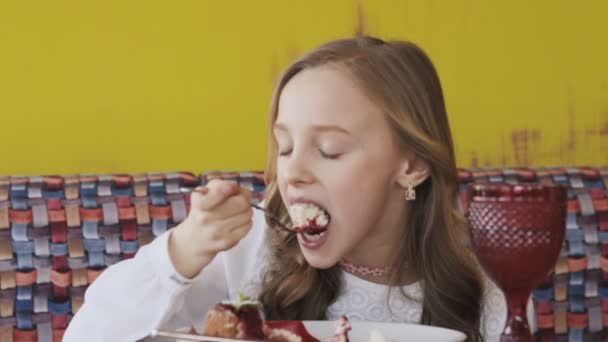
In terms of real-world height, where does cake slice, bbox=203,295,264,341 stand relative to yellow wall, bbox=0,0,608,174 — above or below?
below

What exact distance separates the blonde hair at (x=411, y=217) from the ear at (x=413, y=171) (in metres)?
0.01

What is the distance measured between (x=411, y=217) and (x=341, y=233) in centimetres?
22

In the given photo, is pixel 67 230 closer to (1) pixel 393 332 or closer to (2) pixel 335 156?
(2) pixel 335 156

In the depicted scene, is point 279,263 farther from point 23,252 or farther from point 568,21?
point 568,21

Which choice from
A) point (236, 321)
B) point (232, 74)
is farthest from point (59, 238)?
point (236, 321)

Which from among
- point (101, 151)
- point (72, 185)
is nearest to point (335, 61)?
point (72, 185)

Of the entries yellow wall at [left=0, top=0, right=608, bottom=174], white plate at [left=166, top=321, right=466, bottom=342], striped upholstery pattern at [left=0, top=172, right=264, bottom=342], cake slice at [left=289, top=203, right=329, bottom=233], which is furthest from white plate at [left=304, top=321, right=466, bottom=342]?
yellow wall at [left=0, top=0, right=608, bottom=174]

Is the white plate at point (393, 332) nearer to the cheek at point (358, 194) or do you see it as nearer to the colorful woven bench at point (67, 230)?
the cheek at point (358, 194)

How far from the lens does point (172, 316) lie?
139cm

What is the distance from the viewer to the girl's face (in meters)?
1.35

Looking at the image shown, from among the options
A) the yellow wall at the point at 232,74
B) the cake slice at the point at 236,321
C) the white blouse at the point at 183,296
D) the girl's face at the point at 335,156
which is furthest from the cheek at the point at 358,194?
the yellow wall at the point at 232,74

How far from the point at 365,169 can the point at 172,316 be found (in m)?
0.33

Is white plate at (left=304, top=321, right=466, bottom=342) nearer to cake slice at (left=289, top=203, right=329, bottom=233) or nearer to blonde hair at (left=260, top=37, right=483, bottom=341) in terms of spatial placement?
cake slice at (left=289, top=203, right=329, bottom=233)

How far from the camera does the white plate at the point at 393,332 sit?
1.11m
